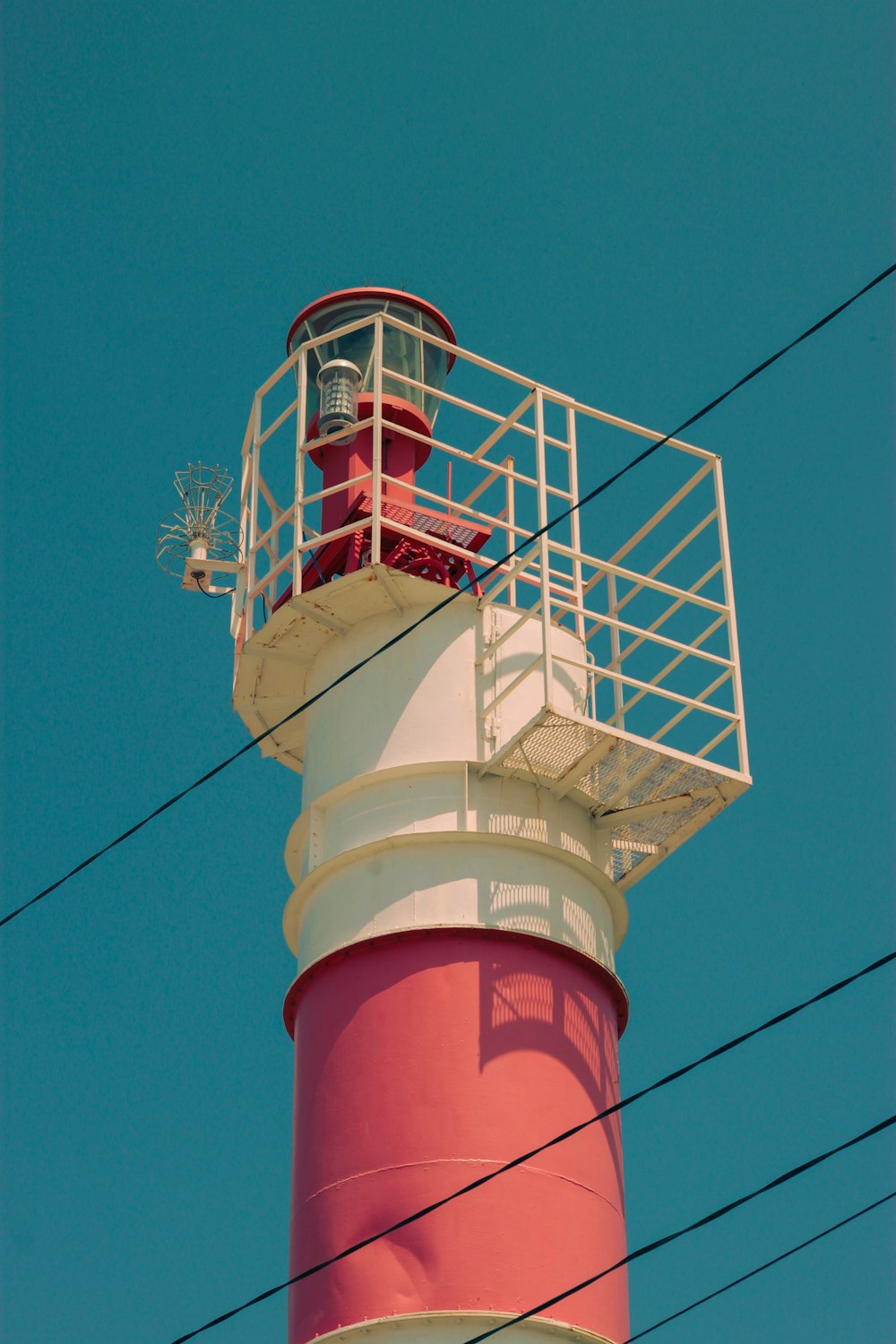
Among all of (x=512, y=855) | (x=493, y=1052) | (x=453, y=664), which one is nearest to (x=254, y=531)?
(x=453, y=664)

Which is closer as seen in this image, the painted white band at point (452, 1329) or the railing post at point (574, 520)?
the painted white band at point (452, 1329)

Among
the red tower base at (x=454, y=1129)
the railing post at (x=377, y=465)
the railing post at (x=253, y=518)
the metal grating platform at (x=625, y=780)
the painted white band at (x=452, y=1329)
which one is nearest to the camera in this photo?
the painted white band at (x=452, y=1329)

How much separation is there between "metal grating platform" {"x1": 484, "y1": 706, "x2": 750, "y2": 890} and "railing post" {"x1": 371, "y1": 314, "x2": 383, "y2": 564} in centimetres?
267

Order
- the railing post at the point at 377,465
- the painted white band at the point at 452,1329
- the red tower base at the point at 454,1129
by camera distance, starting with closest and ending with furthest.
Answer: the painted white band at the point at 452,1329, the red tower base at the point at 454,1129, the railing post at the point at 377,465

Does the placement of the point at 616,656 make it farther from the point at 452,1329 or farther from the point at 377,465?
the point at 452,1329

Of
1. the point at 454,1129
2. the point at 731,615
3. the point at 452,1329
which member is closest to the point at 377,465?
the point at 731,615

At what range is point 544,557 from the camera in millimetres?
22172

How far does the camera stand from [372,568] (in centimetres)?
2300

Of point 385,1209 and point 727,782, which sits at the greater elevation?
point 727,782

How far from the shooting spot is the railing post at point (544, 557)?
2141 cm

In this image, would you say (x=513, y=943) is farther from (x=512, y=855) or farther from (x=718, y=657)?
(x=718, y=657)

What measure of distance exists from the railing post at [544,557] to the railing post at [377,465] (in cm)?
169

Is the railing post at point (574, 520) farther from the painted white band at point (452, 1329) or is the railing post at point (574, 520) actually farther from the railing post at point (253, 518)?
the painted white band at point (452, 1329)

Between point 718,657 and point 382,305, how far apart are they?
739cm
